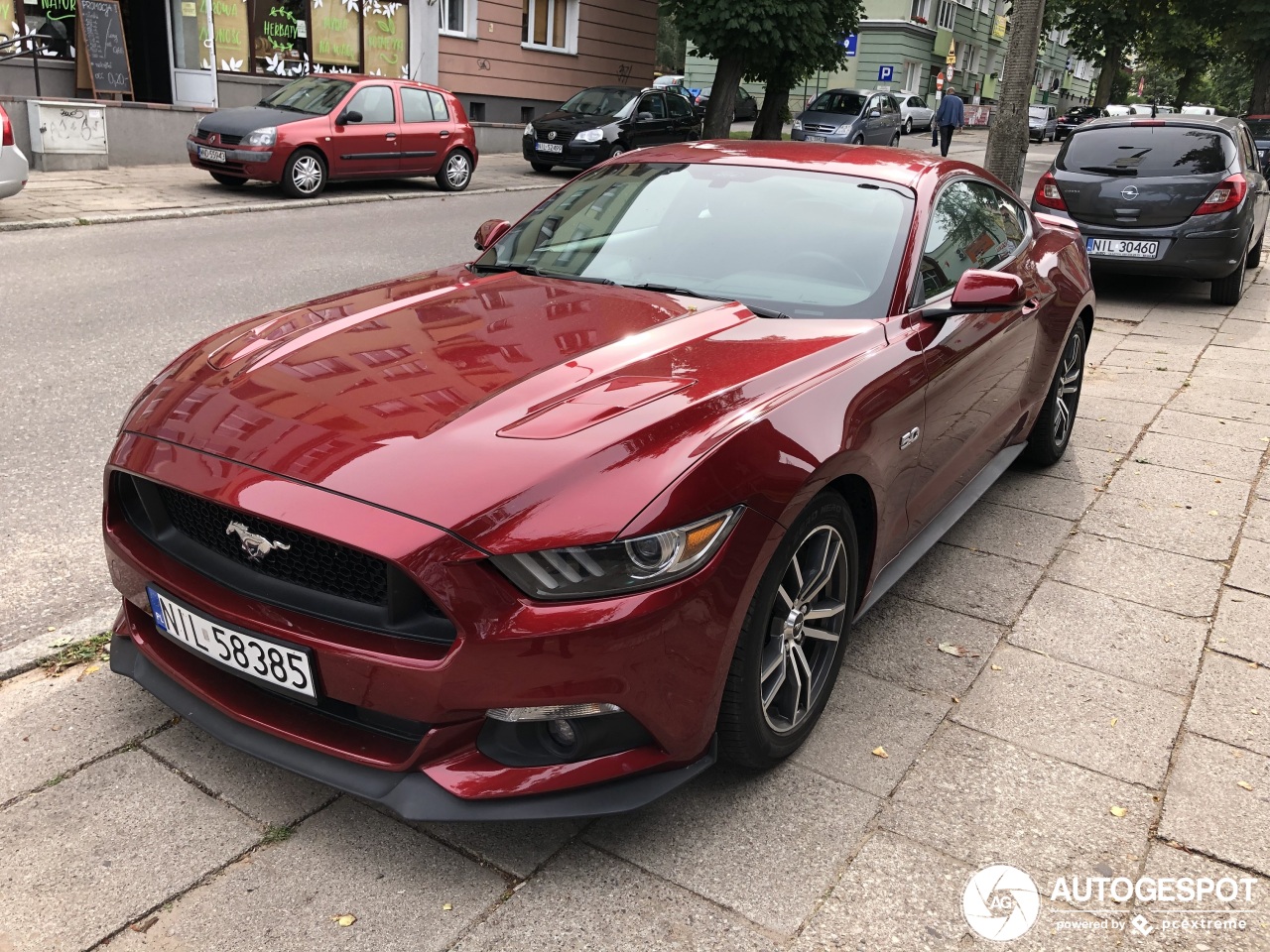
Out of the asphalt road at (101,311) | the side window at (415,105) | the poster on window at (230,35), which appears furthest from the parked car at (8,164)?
the poster on window at (230,35)

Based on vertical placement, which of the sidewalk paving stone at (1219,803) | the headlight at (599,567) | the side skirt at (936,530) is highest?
the headlight at (599,567)

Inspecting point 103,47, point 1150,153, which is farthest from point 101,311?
point 103,47

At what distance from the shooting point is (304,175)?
14125 millimetres

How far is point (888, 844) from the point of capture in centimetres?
263

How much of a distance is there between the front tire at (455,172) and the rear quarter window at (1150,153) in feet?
30.6

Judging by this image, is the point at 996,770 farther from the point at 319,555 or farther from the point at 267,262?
the point at 267,262

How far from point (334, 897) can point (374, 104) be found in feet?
47.1

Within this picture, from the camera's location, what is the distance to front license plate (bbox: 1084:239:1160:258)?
9.30 m

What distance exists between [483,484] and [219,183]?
14.3 metres

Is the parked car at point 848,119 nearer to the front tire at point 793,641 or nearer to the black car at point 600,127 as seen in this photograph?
the black car at point 600,127

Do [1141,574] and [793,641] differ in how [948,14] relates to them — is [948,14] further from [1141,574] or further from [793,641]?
[793,641]

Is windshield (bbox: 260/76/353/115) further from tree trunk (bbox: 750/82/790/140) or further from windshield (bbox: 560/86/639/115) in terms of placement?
tree trunk (bbox: 750/82/790/140)

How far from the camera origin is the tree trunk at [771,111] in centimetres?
2450

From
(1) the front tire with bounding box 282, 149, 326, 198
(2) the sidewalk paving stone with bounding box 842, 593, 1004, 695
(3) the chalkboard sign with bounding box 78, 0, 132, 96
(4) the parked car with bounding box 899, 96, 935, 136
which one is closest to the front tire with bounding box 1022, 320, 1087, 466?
(2) the sidewalk paving stone with bounding box 842, 593, 1004, 695
